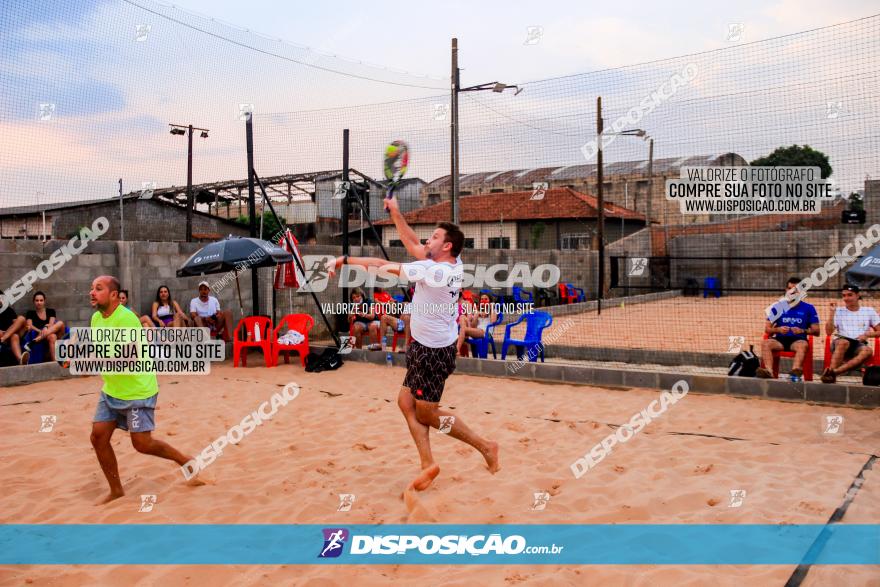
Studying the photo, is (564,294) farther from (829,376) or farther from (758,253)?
(829,376)

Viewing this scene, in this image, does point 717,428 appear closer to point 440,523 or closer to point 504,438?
point 504,438

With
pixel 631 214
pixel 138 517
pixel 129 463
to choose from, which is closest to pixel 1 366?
pixel 129 463

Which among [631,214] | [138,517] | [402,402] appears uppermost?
[631,214]

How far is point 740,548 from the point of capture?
3.47 meters

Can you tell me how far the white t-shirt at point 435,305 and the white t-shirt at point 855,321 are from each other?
5106 mm

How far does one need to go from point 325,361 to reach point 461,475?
16.3 feet

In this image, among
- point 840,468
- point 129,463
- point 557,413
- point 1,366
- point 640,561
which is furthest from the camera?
point 1,366

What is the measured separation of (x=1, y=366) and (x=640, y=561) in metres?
8.43

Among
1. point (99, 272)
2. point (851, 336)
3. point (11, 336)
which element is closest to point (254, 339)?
point (99, 272)

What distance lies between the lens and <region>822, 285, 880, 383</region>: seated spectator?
22.9 ft

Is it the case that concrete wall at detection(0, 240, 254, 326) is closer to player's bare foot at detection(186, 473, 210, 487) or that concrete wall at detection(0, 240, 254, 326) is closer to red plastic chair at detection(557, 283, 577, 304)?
player's bare foot at detection(186, 473, 210, 487)

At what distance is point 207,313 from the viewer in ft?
34.3

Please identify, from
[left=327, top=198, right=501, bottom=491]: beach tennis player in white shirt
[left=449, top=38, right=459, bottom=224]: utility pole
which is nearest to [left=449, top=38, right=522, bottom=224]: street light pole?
[left=449, top=38, right=459, bottom=224]: utility pole

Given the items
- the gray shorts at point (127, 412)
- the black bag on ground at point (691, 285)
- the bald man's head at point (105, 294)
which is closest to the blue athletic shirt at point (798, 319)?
the gray shorts at point (127, 412)
